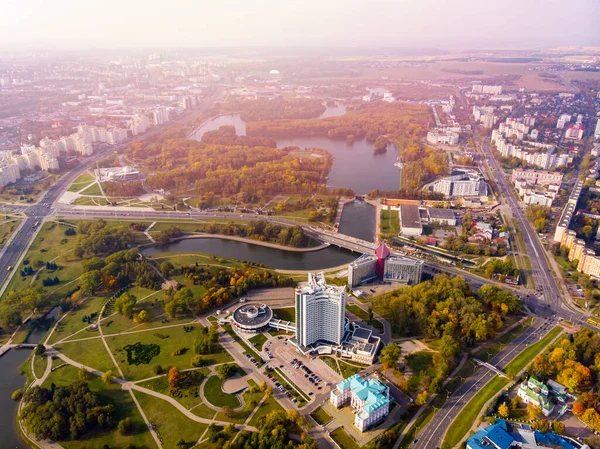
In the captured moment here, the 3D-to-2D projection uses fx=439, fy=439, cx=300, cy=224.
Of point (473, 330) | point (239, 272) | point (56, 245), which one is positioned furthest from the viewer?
point (56, 245)

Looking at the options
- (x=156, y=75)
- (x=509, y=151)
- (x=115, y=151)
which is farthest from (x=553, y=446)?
(x=156, y=75)

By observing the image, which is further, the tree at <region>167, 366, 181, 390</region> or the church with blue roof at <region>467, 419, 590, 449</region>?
the tree at <region>167, 366, 181, 390</region>

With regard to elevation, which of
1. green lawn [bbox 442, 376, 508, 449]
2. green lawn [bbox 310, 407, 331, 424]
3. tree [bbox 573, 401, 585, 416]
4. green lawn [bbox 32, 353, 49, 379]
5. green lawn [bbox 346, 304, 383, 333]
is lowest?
green lawn [bbox 32, 353, 49, 379]

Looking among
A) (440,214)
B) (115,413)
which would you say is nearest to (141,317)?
(115,413)

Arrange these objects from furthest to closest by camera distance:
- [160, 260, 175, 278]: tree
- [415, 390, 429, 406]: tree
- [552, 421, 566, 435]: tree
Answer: [160, 260, 175, 278]: tree
[415, 390, 429, 406]: tree
[552, 421, 566, 435]: tree

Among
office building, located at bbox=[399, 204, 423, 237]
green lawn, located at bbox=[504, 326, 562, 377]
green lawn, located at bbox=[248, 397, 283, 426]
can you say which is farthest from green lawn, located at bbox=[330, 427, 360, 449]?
office building, located at bbox=[399, 204, 423, 237]

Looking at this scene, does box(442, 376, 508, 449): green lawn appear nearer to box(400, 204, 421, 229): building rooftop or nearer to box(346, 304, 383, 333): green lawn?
box(346, 304, 383, 333): green lawn

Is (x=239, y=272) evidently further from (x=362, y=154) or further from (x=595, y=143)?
(x=595, y=143)

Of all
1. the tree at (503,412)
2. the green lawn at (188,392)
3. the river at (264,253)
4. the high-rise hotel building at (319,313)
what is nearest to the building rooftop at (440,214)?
the river at (264,253)
